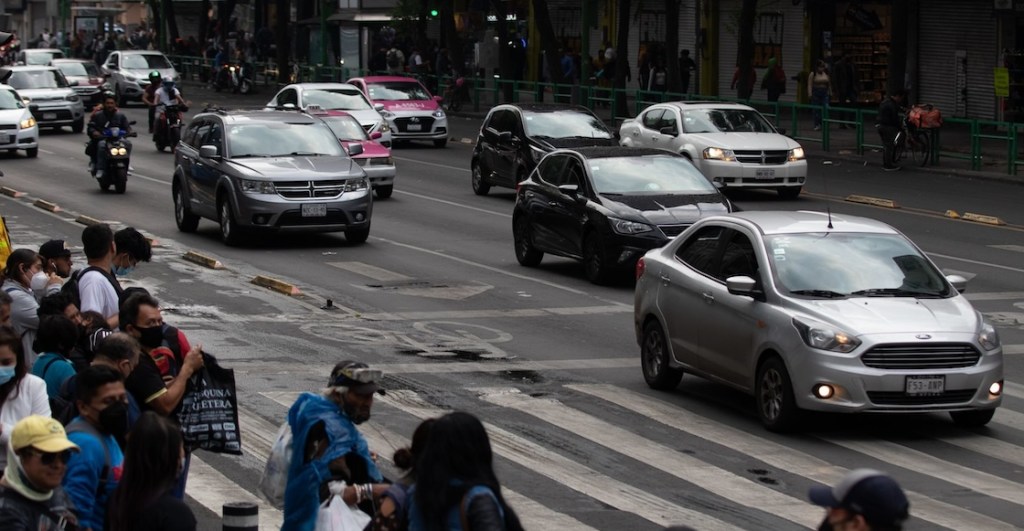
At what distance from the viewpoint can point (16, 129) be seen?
37.0m

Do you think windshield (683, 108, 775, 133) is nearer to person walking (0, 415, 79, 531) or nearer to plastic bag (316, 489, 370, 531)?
plastic bag (316, 489, 370, 531)

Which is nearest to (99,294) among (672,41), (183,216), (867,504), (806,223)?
(806,223)

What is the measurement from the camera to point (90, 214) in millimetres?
27000

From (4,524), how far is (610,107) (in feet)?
137

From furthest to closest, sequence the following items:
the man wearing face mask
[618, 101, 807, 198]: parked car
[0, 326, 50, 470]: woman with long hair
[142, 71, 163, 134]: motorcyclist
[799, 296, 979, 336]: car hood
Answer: [142, 71, 163, 134]: motorcyclist → [618, 101, 807, 198]: parked car → [799, 296, 979, 336]: car hood → [0, 326, 50, 470]: woman with long hair → the man wearing face mask

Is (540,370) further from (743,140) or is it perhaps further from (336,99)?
(336,99)

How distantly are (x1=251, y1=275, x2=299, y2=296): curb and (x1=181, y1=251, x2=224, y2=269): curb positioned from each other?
51.3 inches

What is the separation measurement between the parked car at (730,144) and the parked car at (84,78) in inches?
1098

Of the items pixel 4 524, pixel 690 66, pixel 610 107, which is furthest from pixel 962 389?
pixel 690 66

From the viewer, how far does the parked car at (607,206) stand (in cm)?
1973

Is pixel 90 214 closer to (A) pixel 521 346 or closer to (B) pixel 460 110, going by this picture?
(A) pixel 521 346

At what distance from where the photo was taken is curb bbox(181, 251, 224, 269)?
21109 millimetres

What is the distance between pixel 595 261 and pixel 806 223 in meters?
6.75

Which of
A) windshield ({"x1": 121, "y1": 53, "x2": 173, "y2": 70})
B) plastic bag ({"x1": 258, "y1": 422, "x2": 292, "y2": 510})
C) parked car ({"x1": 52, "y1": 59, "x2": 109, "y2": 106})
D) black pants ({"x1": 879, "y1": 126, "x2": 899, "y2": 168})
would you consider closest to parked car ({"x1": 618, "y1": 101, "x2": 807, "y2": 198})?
black pants ({"x1": 879, "y1": 126, "x2": 899, "y2": 168})
